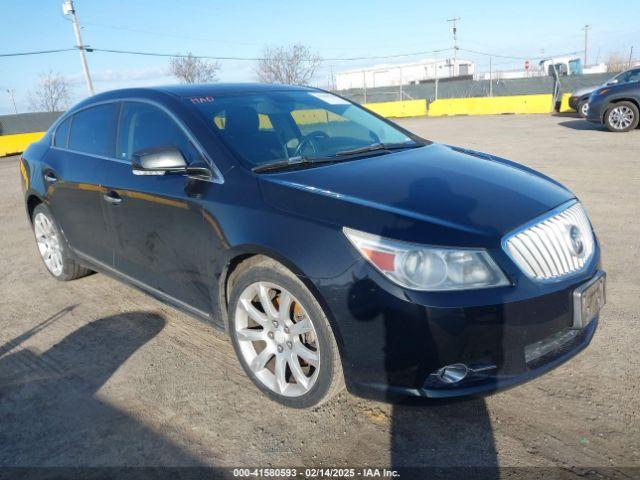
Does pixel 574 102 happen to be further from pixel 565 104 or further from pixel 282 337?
pixel 282 337

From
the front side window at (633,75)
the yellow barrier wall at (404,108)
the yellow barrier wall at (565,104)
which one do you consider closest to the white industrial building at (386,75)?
the yellow barrier wall at (404,108)

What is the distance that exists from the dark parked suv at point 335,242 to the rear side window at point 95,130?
25mm

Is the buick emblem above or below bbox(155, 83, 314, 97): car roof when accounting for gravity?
below

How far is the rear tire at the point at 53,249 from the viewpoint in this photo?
4.54 metres

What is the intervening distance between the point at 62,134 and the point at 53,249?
1.08 meters

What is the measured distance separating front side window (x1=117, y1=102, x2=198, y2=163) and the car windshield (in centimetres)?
20

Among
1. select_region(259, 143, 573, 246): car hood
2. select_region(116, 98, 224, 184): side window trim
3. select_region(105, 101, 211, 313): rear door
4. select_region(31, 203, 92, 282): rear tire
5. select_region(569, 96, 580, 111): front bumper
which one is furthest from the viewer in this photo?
select_region(569, 96, 580, 111): front bumper

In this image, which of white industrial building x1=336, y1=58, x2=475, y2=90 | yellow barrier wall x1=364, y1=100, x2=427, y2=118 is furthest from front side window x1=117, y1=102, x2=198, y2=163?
white industrial building x1=336, y1=58, x2=475, y2=90

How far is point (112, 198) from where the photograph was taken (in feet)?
11.7

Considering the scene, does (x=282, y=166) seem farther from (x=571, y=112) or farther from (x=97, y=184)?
(x=571, y=112)

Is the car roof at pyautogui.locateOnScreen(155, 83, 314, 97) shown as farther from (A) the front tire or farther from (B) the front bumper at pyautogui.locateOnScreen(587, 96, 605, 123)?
(B) the front bumper at pyautogui.locateOnScreen(587, 96, 605, 123)

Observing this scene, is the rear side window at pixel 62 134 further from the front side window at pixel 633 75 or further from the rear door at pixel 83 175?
the front side window at pixel 633 75

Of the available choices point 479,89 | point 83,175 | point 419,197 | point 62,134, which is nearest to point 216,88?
point 83,175

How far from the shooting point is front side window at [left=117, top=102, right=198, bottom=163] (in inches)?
124
